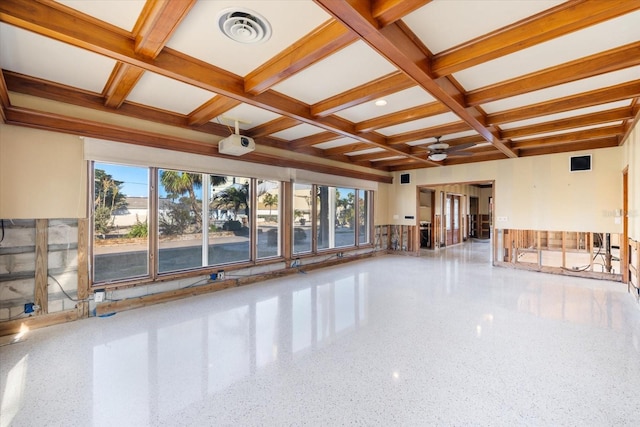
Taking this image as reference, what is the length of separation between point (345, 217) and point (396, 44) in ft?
19.1

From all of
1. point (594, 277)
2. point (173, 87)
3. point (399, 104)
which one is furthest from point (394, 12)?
point (594, 277)

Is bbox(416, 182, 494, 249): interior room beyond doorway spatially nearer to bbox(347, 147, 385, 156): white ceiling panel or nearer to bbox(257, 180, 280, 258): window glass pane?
bbox(347, 147, 385, 156): white ceiling panel

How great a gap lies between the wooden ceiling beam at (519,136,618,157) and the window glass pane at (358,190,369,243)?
12.9 feet

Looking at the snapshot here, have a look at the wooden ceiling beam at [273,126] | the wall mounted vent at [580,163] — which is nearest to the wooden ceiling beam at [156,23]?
the wooden ceiling beam at [273,126]

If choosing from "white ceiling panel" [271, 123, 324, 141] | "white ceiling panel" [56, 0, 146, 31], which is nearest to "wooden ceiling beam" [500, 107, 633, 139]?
"white ceiling panel" [271, 123, 324, 141]

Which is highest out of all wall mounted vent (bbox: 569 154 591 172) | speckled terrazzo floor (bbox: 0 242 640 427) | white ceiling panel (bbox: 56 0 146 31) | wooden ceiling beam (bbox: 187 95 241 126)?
white ceiling panel (bbox: 56 0 146 31)

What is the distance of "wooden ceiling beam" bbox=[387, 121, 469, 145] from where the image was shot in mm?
4664

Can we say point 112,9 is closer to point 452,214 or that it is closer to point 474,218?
point 452,214

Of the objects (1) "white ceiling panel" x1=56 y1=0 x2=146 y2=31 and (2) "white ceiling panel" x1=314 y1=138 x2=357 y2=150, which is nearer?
(1) "white ceiling panel" x1=56 y1=0 x2=146 y2=31

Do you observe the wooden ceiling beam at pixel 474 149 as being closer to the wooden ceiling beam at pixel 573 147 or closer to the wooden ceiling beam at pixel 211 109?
the wooden ceiling beam at pixel 573 147

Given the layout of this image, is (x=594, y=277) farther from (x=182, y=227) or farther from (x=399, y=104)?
(x=182, y=227)

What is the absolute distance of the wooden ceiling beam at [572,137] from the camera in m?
4.99

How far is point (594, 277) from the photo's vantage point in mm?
5781

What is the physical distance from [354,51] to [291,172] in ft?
11.8
